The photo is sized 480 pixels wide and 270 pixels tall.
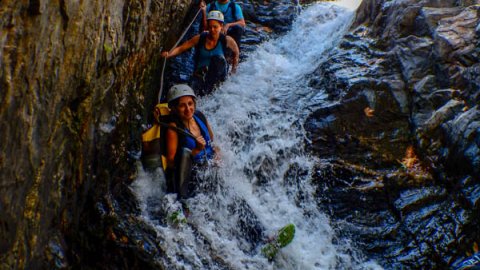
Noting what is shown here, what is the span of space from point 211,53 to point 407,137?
11.6 ft

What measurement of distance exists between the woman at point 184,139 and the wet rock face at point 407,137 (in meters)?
1.78

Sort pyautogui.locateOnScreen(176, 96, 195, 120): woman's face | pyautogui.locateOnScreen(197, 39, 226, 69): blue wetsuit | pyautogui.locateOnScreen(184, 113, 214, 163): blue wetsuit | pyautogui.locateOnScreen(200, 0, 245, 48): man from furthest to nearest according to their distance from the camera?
pyautogui.locateOnScreen(200, 0, 245, 48): man < pyautogui.locateOnScreen(197, 39, 226, 69): blue wetsuit < pyautogui.locateOnScreen(176, 96, 195, 120): woman's face < pyautogui.locateOnScreen(184, 113, 214, 163): blue wetsuit

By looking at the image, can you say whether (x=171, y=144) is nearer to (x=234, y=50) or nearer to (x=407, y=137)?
(x=234, y=50)

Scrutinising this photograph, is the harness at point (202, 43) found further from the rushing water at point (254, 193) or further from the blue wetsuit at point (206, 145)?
the blue wetsuit at point (206, 145)

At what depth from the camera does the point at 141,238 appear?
5.31m

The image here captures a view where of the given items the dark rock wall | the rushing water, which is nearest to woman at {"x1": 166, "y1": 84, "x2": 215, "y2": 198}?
the rushing water

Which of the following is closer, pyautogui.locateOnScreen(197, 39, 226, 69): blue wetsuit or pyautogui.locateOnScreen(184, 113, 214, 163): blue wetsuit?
pyautogui.locateOnScreen(184, 113, 214, 163): blue wetsuit

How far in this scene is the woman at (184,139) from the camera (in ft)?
20.7

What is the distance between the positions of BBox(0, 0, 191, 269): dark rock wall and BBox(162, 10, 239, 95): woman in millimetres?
2127

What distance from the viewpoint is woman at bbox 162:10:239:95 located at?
328 inches

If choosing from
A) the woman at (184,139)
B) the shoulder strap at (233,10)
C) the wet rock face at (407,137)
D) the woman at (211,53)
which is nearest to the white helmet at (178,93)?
the woman at (184,139)

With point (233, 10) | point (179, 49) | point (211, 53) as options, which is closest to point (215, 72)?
point (211, 53)

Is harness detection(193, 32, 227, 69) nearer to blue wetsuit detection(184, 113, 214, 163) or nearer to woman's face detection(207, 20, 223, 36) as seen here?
woman's face detection(207, 20, 223, 36)

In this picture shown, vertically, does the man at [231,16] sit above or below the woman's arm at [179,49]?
above
